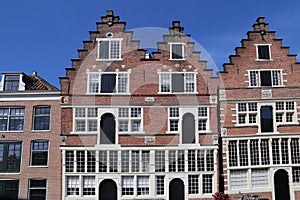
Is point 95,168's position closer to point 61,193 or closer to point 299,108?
point 61,193

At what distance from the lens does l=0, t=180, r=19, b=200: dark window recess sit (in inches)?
922

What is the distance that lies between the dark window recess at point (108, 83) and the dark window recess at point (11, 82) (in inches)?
236

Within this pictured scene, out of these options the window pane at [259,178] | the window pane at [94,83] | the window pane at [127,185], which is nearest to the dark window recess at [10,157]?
the window pane at [94,83]

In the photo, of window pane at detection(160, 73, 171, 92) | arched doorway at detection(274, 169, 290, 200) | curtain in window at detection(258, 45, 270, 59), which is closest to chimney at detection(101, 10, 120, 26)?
window pane at detection(160, 73, 171, 92)

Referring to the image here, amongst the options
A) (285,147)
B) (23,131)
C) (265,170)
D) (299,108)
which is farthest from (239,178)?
(23,131)

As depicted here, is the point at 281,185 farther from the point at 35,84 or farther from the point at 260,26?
the point at 35,84

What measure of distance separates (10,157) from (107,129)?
22.0 ft

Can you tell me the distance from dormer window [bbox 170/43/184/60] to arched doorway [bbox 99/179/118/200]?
9.55m

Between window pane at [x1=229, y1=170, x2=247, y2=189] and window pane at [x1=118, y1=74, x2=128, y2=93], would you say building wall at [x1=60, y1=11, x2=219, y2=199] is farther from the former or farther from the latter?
window pane at [x1=229, y1=170, x2=247, y2=189]

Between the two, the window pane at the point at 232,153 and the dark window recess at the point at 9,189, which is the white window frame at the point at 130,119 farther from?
the dark window recess at the point at 9,189

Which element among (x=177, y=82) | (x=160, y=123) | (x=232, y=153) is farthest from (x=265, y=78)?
(x=160, y=123)

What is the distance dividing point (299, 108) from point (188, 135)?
25.7 ft

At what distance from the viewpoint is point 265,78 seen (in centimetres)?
2520

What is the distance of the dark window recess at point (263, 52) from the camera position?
83.8 feet
